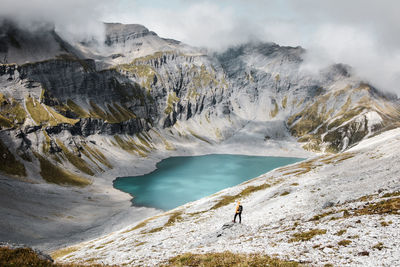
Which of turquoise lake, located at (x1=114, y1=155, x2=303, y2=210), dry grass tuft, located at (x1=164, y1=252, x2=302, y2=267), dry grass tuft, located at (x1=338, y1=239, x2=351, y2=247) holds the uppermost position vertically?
dry grass tuft, located at (x1=338, y1=239, x2=351, y2=247)

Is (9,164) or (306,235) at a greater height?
(9,164)

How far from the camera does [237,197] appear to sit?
70875 mm

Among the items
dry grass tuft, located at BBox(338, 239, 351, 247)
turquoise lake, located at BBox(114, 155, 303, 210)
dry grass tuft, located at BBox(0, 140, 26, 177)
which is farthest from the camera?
dry grass tuft, located at BBox(0, 140, 26, 177)

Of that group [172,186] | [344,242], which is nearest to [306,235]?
[344,242]

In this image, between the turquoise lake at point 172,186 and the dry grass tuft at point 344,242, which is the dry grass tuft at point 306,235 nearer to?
the dry grass tuft at point 344,242

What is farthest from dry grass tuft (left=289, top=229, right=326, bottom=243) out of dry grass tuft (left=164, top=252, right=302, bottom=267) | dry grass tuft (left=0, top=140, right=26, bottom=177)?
dry grass tuft (left=0, top=140, right=26, bottom=177)

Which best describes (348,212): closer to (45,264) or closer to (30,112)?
(45,264)

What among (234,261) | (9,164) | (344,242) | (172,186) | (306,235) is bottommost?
(172,186)

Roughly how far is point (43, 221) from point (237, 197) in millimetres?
72503

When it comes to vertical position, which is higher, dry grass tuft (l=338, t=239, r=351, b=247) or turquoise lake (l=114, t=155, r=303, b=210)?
dry grass tuft (l=338, t=239, r=351, b=247)

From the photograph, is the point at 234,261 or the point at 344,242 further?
the point at 344,242

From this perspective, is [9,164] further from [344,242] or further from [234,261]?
[344,242]

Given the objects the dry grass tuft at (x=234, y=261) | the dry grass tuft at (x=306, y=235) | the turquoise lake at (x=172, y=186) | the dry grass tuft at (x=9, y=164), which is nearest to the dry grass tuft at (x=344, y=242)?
the dry grass tuft at (x=306, y=235)

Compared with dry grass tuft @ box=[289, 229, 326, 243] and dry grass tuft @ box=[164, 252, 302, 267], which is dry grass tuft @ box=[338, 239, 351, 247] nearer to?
dry grass tuft @ box=[289, 229, 326, 243]
